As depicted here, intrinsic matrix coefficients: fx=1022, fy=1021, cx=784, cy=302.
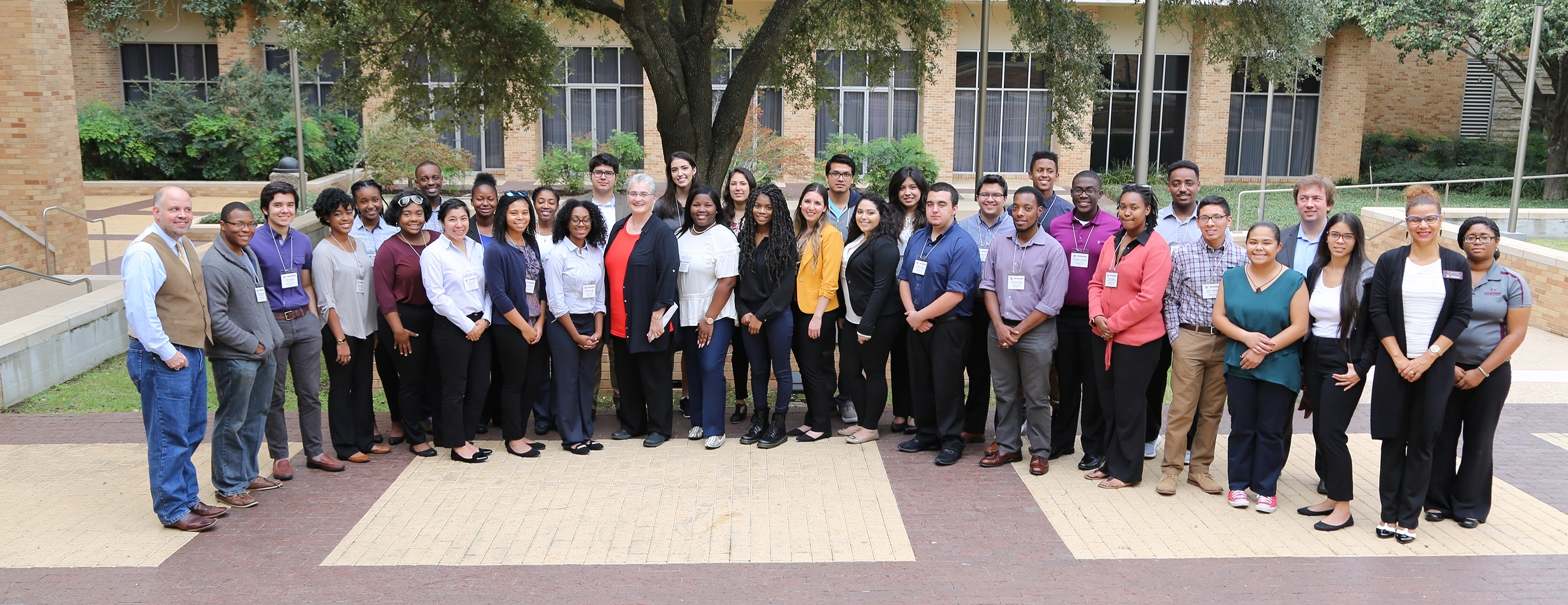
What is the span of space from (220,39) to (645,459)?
2732cm

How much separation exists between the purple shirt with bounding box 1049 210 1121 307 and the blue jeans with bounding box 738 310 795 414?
1877 mm

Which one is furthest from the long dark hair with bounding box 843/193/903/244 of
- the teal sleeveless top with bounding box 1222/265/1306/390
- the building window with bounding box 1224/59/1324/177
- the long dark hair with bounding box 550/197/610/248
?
the building window with bounding box 1224/59/1324/177

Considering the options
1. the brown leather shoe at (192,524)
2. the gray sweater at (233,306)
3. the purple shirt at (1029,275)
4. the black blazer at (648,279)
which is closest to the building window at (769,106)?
the black blazer at (648,279)

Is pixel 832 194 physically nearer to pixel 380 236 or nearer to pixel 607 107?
pixel 380 236

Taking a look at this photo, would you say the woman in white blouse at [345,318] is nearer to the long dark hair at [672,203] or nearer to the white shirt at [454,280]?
the white shirt at [454,280]

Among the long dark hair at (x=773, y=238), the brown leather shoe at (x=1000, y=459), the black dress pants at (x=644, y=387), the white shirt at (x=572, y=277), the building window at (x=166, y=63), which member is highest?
the building window at (x=166, y=63)

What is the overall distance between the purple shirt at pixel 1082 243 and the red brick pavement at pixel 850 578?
153 centimetres

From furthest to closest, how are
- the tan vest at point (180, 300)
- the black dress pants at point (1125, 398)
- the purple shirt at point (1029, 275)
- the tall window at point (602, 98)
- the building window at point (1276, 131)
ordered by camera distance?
the building window at point (1276, 131), the tall window at point (602, 98), the purple shirt at point (1029, 275), the black dress pants at point (1125, 398), the tan vest at point (180, 300)

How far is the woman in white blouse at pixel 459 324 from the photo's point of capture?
6.48 metres

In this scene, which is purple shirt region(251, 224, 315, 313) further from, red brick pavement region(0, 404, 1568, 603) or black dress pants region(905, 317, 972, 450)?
black dress pants region(905, 317, 972, 450)

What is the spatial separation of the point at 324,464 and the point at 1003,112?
25800 millimetres

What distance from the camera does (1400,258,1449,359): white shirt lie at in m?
5.26

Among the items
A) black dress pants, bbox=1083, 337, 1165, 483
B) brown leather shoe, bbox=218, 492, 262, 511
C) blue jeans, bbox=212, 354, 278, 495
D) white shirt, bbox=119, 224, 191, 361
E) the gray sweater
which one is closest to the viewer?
white shirt, bbox=119, 224, 191, 361

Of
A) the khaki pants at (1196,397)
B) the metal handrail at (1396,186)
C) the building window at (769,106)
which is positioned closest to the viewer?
the khaki pants at (1196,397)
